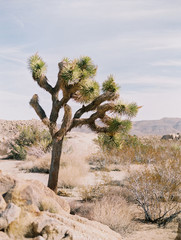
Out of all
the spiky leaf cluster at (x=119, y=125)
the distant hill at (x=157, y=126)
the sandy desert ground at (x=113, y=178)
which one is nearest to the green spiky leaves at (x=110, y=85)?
the spiky leaf cluster at (x=119, y=125)

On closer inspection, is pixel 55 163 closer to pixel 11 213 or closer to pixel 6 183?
pixel 6 183

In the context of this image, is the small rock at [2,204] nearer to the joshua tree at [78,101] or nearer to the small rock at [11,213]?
the small rock at [11,213]

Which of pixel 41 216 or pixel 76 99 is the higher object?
pixel 76 99

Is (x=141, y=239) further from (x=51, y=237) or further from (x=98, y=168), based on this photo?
(x=98, y=168)

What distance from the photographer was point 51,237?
12.3ft

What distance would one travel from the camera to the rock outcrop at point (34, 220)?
3.82 meters

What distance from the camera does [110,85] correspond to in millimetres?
10781

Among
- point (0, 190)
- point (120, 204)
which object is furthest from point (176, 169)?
point (0, 190)

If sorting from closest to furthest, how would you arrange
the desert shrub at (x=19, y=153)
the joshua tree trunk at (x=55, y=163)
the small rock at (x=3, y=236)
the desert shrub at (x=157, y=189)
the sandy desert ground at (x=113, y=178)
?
the small rock at (x=3, y=236) < the sandy desert ground at (x=113, y=178) < the desert shrub at (x=157, y=189) < the joshua tree trunk at (x=55, y=163) < the desert shrub at (x=19, y=153)

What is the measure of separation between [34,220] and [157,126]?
470 ft

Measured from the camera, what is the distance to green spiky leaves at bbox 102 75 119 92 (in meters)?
10.7

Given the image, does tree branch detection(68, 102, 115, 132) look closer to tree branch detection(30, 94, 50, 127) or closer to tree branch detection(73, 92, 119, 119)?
tree branch detection(73, 92, 119, 119)

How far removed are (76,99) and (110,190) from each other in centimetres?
324

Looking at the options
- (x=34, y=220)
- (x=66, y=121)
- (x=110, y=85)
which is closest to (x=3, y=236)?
(x=34, y=220)
